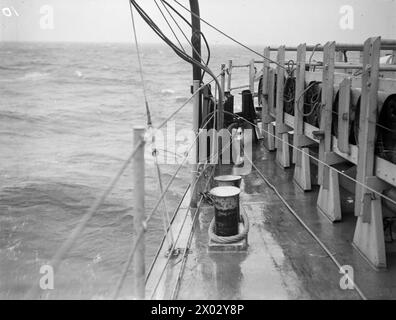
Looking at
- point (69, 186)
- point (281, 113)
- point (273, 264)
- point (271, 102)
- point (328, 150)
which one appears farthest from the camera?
point (69, 186)

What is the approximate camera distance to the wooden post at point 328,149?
475cm

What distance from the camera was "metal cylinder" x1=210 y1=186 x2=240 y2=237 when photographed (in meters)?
3.91

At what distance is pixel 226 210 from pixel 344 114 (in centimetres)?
154

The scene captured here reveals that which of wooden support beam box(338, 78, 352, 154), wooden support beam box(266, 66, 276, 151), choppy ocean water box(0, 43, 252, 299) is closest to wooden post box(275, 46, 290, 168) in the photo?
wooden support beam box(266, 66, 276, 151)

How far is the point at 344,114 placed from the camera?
14.3 feet

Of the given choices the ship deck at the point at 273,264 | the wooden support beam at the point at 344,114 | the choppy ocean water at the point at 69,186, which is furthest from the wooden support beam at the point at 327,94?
the choppy ocean water at the point at 69,186

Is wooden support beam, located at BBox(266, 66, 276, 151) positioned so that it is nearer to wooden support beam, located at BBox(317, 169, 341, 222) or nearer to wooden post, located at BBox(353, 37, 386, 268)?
wooden support beam, located at BBox(317, 169, 341, 222)

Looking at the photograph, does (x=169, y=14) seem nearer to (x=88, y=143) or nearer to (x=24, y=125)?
(x=88, y=143)

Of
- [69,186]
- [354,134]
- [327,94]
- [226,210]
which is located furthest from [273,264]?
[69,186]

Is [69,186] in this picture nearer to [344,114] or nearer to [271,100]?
[271,100]

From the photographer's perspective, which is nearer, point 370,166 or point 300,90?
point 370,166

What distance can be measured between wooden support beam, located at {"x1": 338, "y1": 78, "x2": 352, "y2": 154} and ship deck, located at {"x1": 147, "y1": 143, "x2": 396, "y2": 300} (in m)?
0.88
